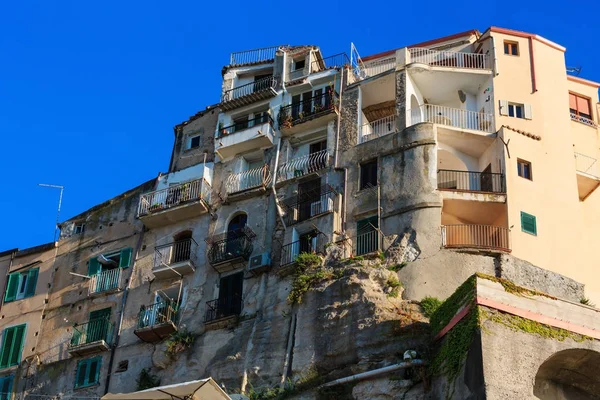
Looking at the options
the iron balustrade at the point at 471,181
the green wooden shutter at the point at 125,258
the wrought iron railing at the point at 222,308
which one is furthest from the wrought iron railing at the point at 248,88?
the wrought iron railing at the point at 222,308

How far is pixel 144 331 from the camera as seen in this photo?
42.8 metres

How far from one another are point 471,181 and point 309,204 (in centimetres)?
653

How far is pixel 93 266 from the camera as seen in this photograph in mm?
47750

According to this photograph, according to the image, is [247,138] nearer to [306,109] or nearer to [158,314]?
[306,109]

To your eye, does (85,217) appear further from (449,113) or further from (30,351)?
(449,113)

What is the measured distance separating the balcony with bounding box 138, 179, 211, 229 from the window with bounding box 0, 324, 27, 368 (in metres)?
7.46

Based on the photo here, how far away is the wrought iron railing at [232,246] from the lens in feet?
141

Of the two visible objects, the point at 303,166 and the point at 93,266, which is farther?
the point at 93,266

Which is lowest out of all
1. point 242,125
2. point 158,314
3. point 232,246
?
point 158,314

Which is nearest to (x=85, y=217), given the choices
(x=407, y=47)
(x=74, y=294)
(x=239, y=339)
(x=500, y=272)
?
(x=74, y=294)

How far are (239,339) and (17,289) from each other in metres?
14.1

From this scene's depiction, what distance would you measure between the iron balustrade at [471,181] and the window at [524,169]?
1003 millimetres

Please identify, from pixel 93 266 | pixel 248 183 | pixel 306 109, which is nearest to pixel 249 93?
pixel 306 109

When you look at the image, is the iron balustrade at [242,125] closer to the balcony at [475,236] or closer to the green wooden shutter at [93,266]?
the green wooden shutter at [93,266]
